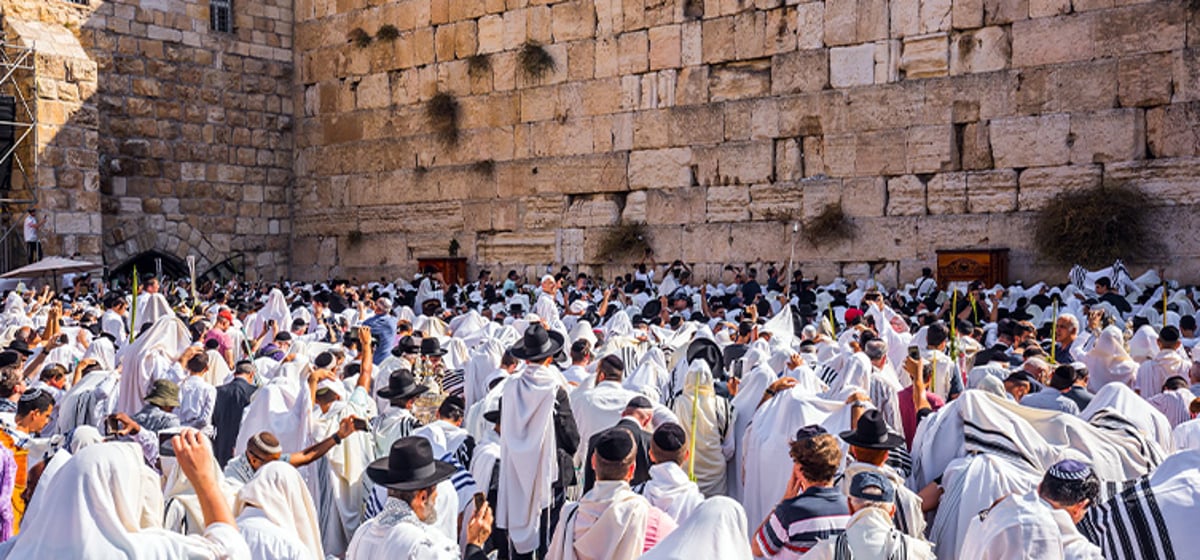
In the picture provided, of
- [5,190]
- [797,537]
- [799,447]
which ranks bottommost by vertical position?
[797,537]

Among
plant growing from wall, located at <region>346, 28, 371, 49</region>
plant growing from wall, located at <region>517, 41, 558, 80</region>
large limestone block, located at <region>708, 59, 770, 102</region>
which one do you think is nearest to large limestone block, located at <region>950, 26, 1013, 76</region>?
large limestone block, located at <region>708, 59, 770, 102</region>

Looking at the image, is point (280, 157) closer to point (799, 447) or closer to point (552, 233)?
point (552, 233)

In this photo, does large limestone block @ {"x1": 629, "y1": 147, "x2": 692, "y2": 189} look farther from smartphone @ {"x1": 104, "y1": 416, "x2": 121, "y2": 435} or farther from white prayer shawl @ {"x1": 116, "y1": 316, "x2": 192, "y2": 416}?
smartphone @ {"x1": 104, "y1": 416, "x2": 121, "y2": 435}

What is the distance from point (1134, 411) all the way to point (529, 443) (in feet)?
9.35

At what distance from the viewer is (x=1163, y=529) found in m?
3.58

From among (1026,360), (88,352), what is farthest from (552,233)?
(1026,360)

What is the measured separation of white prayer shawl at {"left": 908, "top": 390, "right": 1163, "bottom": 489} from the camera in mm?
4551

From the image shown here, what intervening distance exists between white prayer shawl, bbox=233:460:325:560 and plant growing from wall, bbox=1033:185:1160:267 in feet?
37.6

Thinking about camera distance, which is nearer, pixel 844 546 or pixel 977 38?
pixel 844 546

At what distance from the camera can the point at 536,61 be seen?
59.9 ft

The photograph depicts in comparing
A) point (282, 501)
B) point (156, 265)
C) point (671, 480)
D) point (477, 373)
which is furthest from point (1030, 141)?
point (156, 265)

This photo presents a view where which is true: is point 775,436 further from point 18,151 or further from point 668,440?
point 18,151

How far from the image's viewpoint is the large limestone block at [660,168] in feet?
54.7

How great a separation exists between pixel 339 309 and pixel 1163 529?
11.2m
